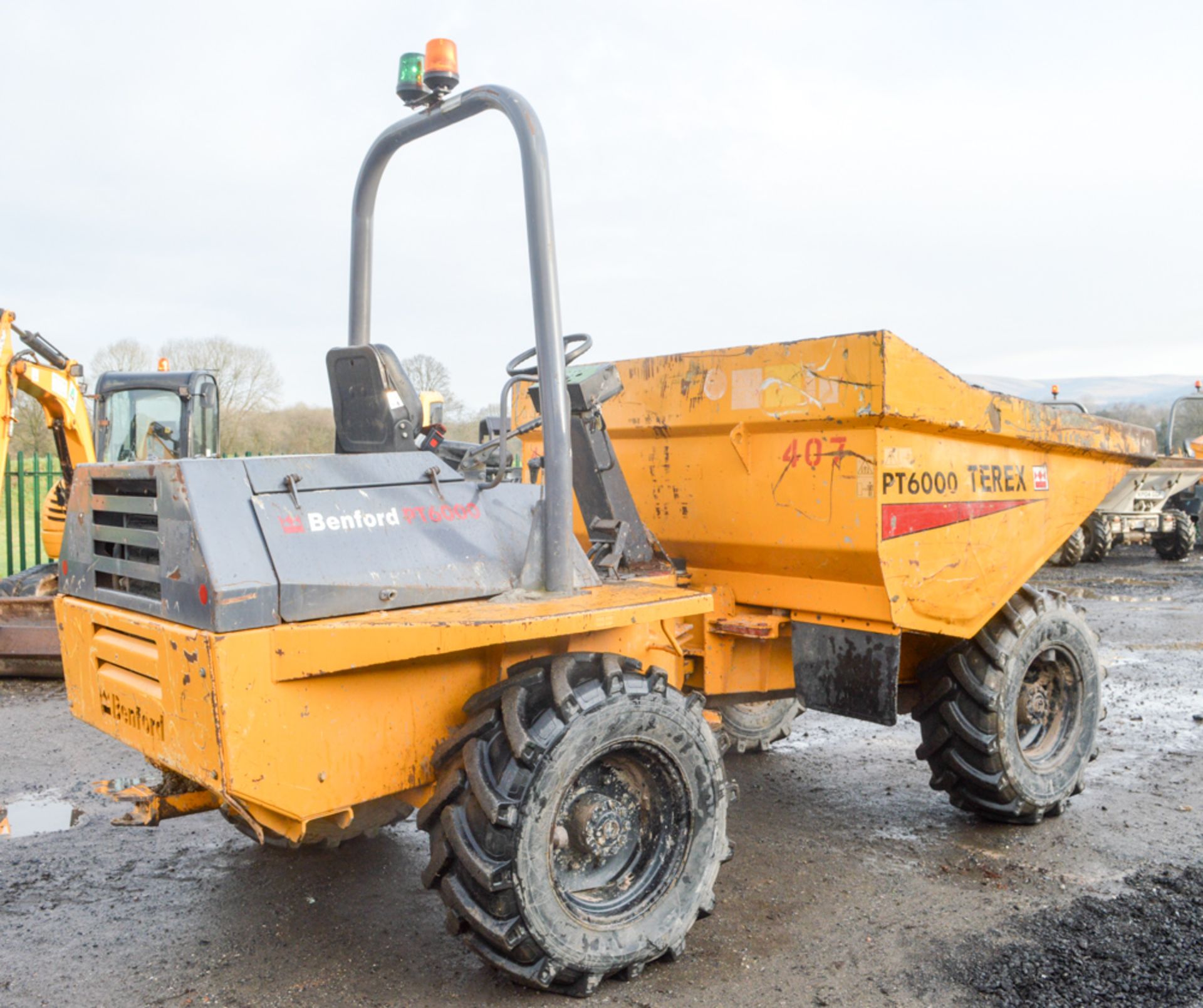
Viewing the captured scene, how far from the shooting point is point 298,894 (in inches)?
146

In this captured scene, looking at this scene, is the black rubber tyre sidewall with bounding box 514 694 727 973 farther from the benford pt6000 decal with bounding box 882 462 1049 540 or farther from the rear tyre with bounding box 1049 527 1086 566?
the rear tyre with bounding box 1049 527 1086 566

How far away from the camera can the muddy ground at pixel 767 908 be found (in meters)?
3.04

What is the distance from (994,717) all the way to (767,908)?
1246 millimetres

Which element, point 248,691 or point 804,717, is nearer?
point 248,691

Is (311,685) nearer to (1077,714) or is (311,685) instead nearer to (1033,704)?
(1033,704)

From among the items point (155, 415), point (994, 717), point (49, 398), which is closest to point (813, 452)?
point (994, 717)

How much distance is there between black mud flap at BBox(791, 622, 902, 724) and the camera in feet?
12.3

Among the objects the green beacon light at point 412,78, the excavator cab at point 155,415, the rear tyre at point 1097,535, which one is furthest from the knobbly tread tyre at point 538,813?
the rear tyre at point 1097,535

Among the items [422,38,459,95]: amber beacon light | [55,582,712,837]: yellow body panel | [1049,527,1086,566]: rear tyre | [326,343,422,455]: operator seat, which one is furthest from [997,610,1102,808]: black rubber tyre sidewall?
[1049,527,1086,566]: rear tyre

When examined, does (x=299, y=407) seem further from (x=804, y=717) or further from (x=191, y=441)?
(x=804, y=717)

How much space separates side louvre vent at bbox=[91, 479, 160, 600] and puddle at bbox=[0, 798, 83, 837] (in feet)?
5.85

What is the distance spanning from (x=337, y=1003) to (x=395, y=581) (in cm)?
119

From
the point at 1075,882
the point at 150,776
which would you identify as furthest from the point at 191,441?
the point at 1075,882

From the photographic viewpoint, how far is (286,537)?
2.74 meters
